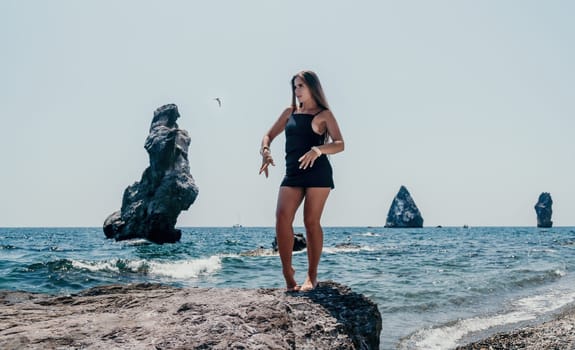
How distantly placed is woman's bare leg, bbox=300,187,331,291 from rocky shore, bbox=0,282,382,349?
172 millimetres

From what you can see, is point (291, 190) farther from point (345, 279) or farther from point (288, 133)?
point (345, 279)

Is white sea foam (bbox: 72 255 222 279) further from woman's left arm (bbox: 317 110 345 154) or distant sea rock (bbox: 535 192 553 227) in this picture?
distant sea rock (bbox: 535 192 553 227)

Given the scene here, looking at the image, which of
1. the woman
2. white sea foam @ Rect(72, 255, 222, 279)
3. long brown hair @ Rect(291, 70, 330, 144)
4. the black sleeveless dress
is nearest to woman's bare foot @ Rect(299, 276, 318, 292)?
the woman

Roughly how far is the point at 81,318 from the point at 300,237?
27706 millimetres

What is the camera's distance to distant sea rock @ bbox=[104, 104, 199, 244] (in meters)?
49.4

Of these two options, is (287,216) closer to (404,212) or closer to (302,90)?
(302,90)

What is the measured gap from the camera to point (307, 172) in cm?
503

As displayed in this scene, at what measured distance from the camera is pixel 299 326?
13.3 ft

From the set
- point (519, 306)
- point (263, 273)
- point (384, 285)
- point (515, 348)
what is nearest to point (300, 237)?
point (263, 273)

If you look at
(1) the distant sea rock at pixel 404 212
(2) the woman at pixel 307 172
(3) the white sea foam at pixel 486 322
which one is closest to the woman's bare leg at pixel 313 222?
(2) the woman at pixel 307 172

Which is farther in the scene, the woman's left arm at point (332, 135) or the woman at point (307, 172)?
the woman at point (307, 172)

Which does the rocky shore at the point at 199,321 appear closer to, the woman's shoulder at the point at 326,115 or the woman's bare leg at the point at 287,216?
the woman's bare leg at the point at 287,216

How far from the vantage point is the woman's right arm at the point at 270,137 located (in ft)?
17.5

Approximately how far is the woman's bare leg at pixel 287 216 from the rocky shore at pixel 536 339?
4.49m
